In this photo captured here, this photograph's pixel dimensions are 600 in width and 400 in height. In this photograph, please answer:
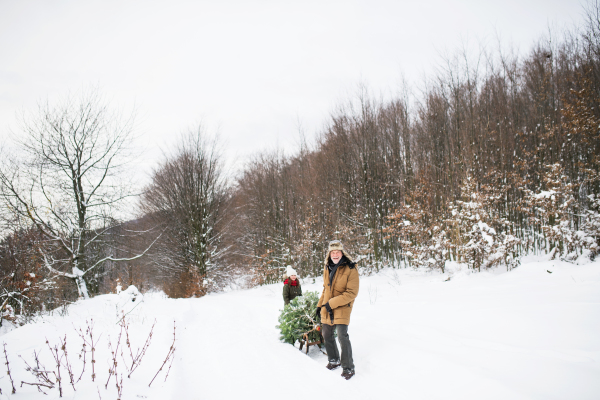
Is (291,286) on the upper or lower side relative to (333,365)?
upper

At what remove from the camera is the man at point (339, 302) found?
426 centimetres

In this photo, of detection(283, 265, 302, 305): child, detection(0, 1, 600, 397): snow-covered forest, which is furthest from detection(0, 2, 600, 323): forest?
detection(283, 265, 302, 305): child

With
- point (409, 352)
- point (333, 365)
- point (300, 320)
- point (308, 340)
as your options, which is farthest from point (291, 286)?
point (409, 352)

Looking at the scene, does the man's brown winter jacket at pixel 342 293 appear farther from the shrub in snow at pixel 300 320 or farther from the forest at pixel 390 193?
the forest at pixel 390 193

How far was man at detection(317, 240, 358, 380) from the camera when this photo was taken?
426 centimetres

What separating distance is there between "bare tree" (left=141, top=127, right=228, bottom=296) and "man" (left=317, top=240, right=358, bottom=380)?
50.1 ft

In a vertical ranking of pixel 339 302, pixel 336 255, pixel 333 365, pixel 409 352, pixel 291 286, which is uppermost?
pixel 336 255

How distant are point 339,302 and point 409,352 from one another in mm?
1421

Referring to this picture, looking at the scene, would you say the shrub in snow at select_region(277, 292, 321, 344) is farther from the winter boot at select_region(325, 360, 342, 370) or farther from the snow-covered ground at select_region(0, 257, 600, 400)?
the winter boot at select_region(325, 360, 342, 370)

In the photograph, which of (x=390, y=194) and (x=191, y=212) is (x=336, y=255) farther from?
(x=191, y=212)

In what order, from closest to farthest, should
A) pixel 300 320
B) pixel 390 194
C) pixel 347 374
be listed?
pixel 347 374, pixel 300 320, pixel 390 194

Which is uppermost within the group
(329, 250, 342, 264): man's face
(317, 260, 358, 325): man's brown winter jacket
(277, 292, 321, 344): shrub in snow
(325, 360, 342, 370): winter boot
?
(329, 250, 342, 264): man's face

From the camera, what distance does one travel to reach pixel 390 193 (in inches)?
597

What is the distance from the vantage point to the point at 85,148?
42.8 feet
